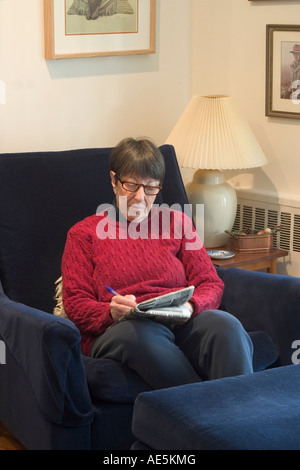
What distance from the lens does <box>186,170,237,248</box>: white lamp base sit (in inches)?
125

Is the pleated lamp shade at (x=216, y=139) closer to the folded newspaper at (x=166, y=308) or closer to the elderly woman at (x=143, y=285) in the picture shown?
the elderly woman at (x=143, y=285)

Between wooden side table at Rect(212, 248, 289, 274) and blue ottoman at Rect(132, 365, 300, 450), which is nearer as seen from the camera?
blue ottoman at Rect(132, 365, 300, 450)

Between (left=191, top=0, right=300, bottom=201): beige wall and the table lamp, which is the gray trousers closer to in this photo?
the table lamp

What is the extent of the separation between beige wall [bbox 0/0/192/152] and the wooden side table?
0.71 metres

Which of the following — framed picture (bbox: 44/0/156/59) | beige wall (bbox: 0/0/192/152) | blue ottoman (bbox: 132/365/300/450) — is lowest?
blue ottoman (bbox: 132/365/300/450)

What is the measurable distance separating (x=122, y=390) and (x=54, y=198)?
757 millimetres

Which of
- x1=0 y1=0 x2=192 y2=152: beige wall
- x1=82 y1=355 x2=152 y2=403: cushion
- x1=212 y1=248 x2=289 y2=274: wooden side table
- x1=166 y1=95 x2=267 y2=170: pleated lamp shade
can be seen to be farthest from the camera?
x1=166 y1=95 x2=267 y2=170: pleated lamp shade

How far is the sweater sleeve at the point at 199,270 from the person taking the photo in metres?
2.54

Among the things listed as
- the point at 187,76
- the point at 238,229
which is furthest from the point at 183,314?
the point at 187,76

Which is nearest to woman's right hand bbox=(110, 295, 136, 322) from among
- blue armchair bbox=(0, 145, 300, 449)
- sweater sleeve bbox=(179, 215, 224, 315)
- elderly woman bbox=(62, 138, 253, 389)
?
elderly woman bbox=(62, 138, 253, 389)

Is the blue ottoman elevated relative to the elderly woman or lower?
lower

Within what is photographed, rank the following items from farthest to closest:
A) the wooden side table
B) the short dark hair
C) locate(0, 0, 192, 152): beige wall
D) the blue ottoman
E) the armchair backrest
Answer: the wooden side table
locate(0, 0, 192, 152): beige wall
the armchair backrest
the short dark hair
the blue ottoman

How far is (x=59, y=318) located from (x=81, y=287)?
0.29 metres

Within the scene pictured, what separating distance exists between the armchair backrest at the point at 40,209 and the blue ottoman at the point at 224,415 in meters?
0.75
